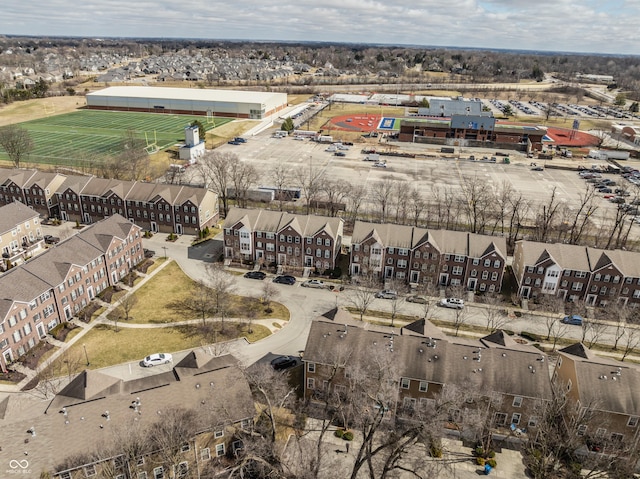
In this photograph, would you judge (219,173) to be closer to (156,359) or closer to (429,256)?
(429,256)

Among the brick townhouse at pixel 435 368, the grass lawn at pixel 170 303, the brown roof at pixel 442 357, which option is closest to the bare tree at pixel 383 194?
the grass lawn at pixel 170 303

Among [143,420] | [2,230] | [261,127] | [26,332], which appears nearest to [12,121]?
[261,127]

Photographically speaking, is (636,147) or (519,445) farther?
(636,147)

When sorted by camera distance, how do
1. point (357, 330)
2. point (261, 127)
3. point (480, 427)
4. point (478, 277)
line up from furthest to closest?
point (261, 127) < point (478, 277) < point (357, 330) < point (480, 427)

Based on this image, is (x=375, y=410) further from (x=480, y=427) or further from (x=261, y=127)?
(x=261, y=127)

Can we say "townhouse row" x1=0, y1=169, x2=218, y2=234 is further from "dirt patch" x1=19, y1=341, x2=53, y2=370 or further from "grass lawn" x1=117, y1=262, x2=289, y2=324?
"dirt patch" x1=19, y1=341, x2=53, y2=370

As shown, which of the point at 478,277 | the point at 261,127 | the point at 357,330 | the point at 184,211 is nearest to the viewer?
the point at 357,330

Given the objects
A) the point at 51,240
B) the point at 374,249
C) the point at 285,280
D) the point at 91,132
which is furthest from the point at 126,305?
the point at 91,132
